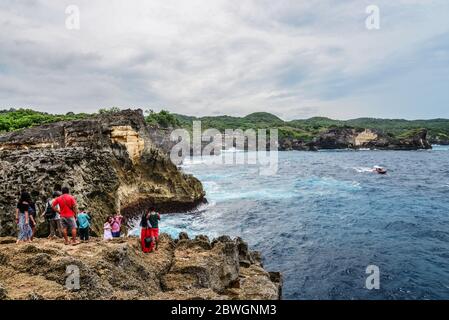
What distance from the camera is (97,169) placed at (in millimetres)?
26047

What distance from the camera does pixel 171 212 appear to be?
4162 cm

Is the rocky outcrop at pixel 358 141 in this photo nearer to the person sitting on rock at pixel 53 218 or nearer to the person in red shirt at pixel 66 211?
the person sitting on rock at pixel 53 218

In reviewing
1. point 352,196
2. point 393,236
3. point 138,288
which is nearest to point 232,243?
point 138,288

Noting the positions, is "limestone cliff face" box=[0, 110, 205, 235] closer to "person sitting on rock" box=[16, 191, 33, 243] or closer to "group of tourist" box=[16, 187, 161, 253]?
"group of tourist" box=[16, 187, 161, 253]

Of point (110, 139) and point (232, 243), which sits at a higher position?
point (110, 139)

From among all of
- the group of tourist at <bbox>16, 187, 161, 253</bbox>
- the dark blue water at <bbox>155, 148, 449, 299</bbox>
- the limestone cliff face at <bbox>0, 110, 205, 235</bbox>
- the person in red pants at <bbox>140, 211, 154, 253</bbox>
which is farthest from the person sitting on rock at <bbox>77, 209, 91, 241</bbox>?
the dark blue water at <bbox>155, 148, 449, 299</bbox>

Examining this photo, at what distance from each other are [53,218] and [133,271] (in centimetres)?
666

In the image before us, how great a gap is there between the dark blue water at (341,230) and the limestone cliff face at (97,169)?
3.70 m

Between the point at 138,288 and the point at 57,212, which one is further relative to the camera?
the point at 57,212

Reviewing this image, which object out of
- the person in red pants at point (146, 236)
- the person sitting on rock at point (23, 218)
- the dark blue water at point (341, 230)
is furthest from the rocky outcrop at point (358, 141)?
the person sitting on rock at point (23, 218)

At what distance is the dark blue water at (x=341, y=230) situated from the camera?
2259 cm
